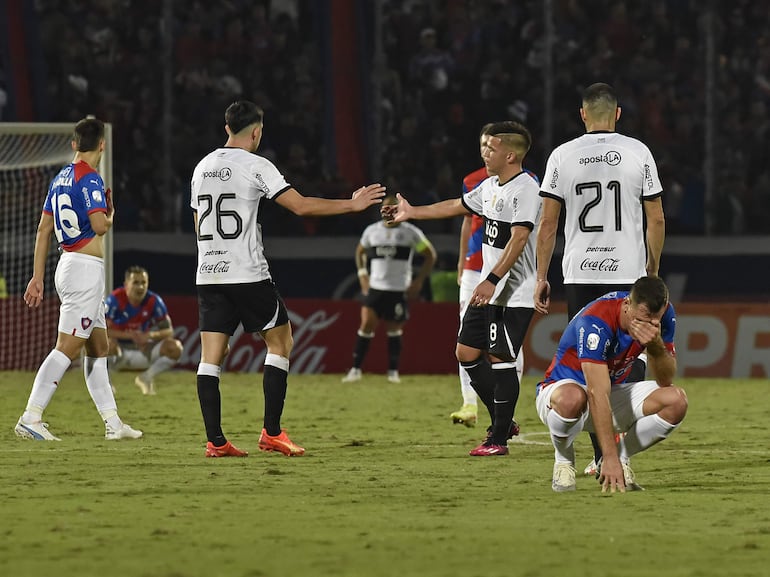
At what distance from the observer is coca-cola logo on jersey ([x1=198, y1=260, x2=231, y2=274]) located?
8.41 m

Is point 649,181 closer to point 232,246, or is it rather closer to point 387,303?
point 232,246

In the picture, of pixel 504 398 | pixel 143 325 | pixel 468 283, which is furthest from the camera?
pixel 143 325

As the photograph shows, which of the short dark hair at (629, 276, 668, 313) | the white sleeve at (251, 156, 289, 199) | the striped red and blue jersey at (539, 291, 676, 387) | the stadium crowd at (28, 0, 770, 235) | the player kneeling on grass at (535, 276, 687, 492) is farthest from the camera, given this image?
the stadium crowd at (28, 0, 770, 235)

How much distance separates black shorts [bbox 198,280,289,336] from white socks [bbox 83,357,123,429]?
4.37 feet

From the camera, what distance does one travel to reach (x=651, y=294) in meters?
6.24

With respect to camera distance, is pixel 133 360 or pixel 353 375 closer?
pixel 133 360

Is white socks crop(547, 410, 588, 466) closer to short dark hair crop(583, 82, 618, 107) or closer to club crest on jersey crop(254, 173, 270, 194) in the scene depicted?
short dark hair crop(583, 82, 618, 107)

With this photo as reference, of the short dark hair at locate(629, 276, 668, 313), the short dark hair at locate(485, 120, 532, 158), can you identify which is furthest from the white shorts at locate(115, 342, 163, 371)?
the short dark hair at locate(629, 276, 668, 313)

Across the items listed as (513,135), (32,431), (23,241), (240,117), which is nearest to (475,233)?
(513,135)

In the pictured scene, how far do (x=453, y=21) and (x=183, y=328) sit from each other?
6.65m

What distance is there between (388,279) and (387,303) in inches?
10.9

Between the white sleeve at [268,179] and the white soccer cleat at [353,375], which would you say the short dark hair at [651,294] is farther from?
the white soccer cleat at [353,375]

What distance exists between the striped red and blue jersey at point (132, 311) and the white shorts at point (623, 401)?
25.1 feet

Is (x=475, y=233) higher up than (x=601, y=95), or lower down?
lower down
